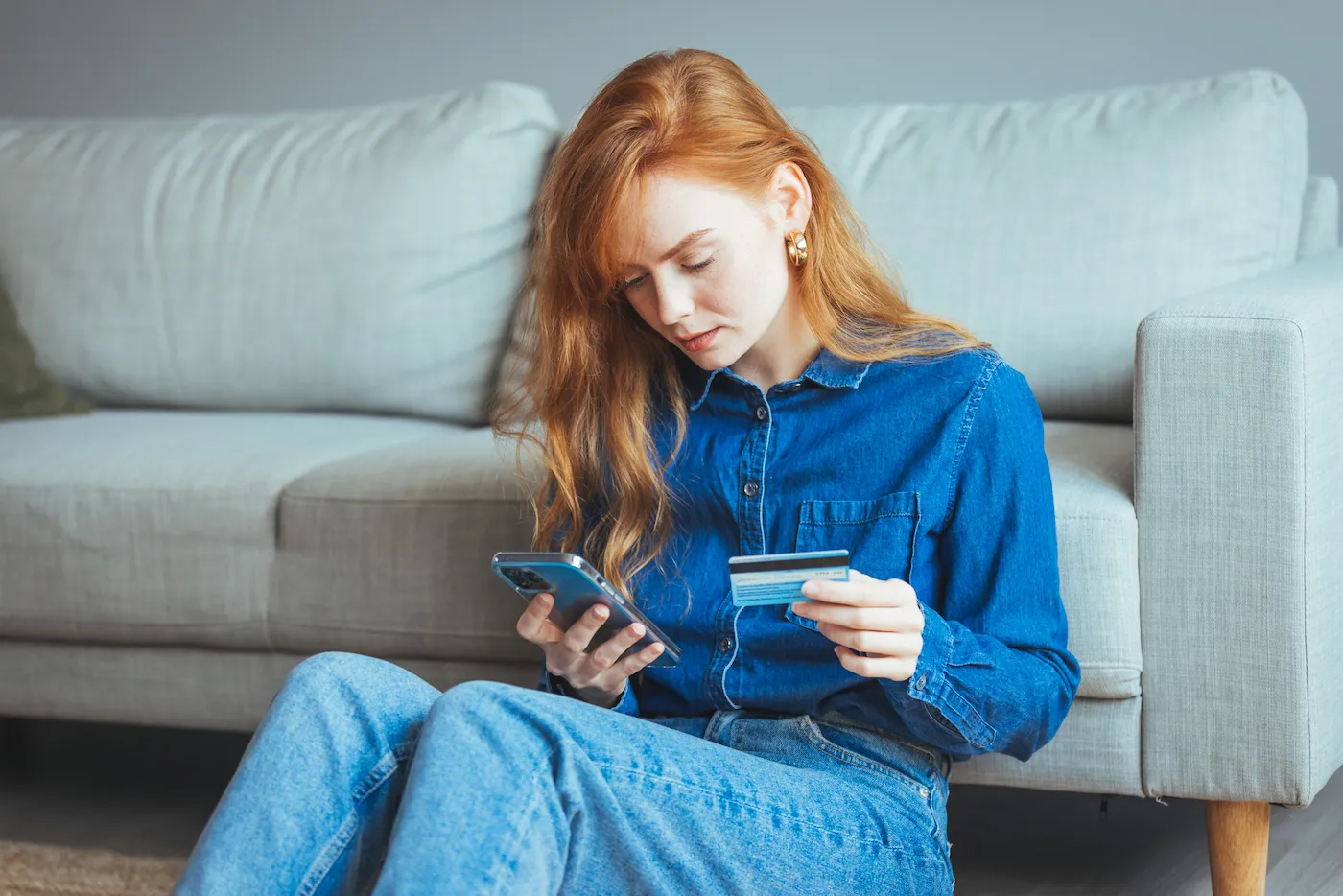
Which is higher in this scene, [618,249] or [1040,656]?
[618,249]

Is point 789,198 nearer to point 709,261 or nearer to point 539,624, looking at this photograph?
point 709,261

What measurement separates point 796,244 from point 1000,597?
0.33 meters

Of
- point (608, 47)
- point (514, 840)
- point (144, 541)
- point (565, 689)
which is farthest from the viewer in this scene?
point (608, 47)

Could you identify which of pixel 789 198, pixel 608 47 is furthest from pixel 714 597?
pixel 608 47

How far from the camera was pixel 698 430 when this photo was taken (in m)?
1.25

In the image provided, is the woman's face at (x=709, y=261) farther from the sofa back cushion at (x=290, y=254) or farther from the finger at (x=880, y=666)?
the sofa back cushion at (x=290, y=254)

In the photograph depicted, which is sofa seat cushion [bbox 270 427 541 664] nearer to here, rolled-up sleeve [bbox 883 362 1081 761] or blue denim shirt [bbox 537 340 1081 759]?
blue denim shirt [bbox 537 340 1081 759]

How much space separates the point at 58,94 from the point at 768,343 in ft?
7.91

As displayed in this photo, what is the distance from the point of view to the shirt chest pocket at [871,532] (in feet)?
3.67

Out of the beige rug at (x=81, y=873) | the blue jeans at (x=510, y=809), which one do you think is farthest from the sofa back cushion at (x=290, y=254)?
the blue jeans at (x=510, y=809)

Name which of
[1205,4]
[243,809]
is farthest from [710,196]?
[1205,4]

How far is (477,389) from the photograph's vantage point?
2.04 m

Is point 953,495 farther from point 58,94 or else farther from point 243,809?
point 58,94

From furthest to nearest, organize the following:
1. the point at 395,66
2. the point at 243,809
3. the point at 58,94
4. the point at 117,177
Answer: the point at 58,94 < the point at 395,66 < the point at 117,177 < the point at 243,809
